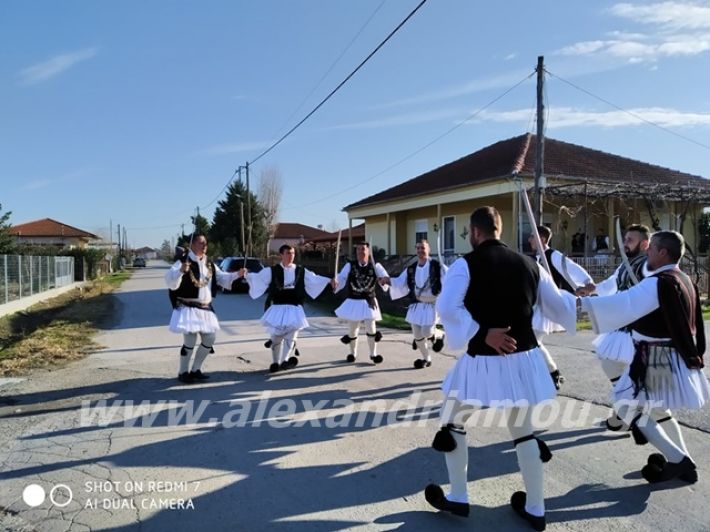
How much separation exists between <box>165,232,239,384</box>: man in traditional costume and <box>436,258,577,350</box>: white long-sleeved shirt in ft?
15.1

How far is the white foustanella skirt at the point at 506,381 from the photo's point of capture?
343cm

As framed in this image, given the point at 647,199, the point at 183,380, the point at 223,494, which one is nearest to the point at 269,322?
the point at 183,380

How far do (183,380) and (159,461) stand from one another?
2.79 metres

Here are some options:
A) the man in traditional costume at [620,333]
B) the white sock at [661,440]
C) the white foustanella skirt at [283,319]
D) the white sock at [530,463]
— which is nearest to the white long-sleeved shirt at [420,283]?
the white foustanella skirt at [283,319]

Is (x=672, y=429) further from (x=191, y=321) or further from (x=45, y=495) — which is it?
(x=191, y=321)

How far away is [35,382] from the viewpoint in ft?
24.1

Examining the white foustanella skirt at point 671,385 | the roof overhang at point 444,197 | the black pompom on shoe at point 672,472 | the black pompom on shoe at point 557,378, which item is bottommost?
the black pompom on shoe at point 672,472

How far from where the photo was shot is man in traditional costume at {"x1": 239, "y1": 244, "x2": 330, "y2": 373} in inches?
310

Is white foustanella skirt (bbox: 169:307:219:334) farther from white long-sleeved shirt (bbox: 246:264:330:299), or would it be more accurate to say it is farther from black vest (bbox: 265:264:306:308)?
black vest (bbox: 265:264:306:308)

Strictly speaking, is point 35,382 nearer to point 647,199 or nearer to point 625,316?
point 625,316

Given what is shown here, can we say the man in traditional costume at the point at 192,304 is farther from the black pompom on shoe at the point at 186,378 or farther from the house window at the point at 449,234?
the house window at the point at 449,234

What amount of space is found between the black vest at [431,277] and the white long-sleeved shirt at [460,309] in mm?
4346

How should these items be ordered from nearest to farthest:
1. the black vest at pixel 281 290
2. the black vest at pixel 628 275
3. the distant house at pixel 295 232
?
the black vest at pixel 628 275 < the black vest at pixel 281 290 < the distant house at pixel 295 232

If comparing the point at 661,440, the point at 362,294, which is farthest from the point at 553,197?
the point at 661,440
